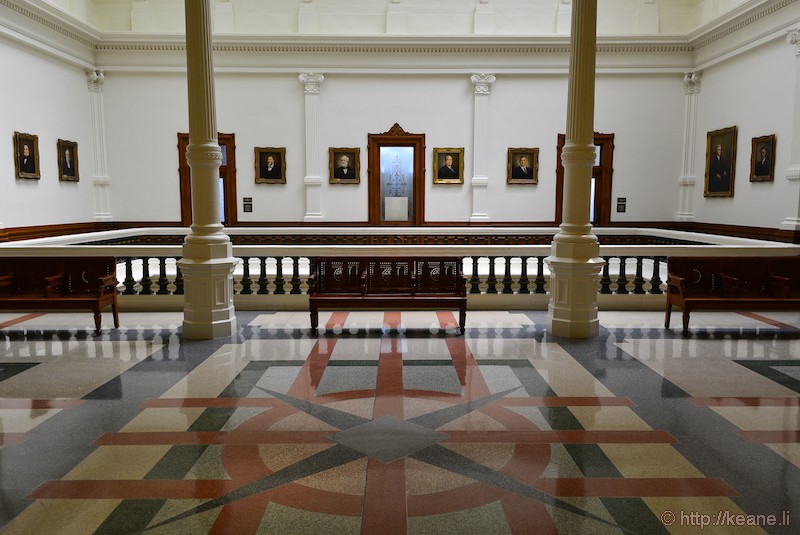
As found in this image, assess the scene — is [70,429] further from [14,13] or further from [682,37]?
[682,37]

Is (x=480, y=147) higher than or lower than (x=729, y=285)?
higher

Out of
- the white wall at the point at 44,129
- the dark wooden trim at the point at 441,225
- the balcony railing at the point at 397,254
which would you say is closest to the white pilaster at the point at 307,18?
the dark wooden trim at the point at 441,225

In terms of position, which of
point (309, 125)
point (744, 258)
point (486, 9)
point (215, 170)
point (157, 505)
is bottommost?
point (157, 505)

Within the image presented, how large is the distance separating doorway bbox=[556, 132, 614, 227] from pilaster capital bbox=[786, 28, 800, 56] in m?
4.52

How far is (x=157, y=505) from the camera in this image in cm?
323

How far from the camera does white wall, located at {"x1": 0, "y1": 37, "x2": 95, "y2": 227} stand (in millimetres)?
11750

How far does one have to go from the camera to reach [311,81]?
14.9m

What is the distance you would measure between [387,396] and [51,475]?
252cm

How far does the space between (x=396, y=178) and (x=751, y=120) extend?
8.44 metres

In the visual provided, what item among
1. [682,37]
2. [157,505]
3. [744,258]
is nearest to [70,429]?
[157,505]

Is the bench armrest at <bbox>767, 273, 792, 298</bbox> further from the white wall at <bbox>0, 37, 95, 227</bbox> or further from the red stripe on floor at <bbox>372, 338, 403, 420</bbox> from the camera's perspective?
the white wall at <bbox>0, 37, 95, 227</bbox>

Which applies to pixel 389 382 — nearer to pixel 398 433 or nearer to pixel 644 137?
pixel 398 433

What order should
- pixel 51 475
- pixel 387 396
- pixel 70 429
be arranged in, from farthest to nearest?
pixel 387 396
pixel 70 429
pixel 51 475

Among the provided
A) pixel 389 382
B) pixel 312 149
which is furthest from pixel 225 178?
pixel 389 382
